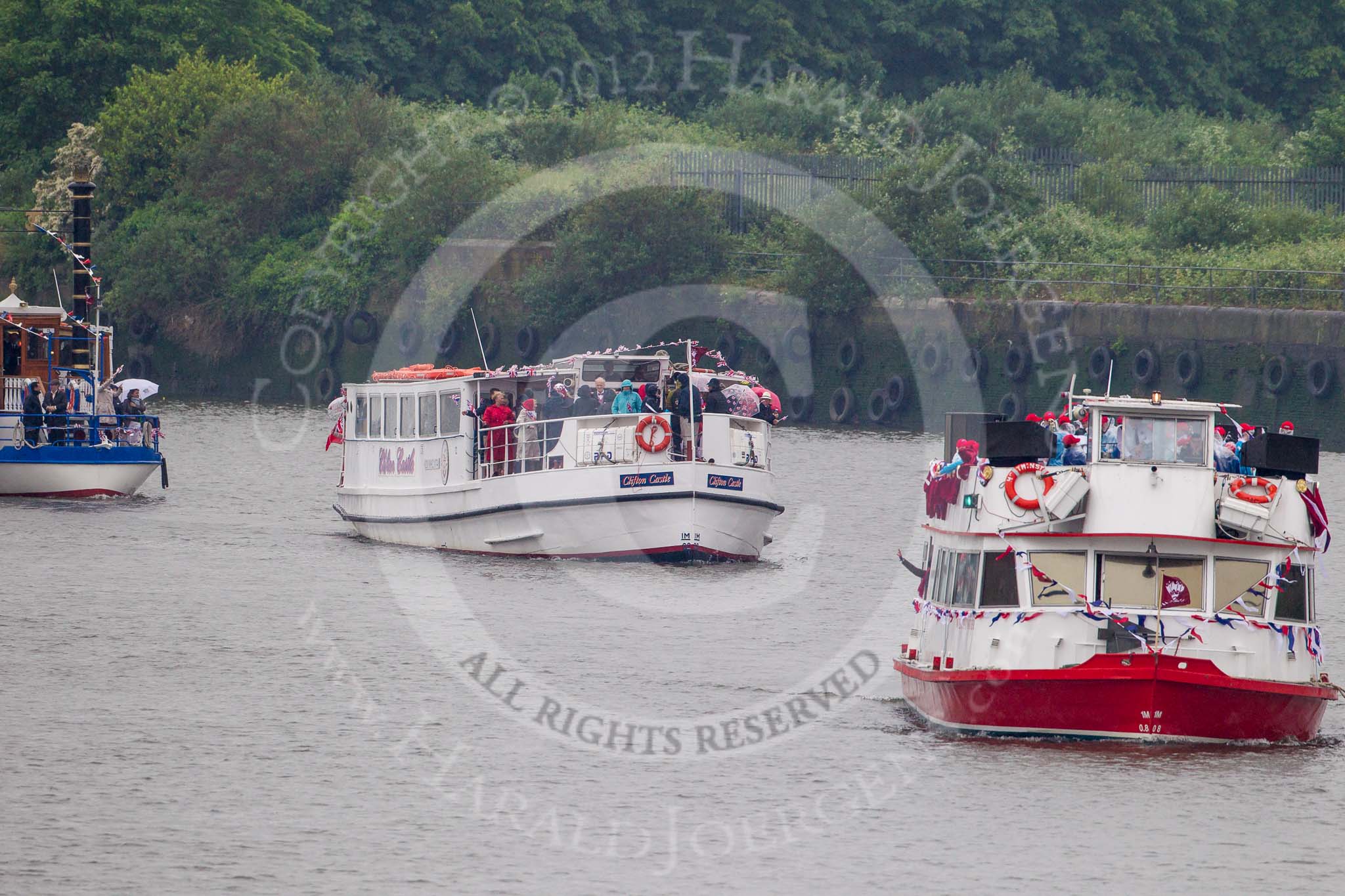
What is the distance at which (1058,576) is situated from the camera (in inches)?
933

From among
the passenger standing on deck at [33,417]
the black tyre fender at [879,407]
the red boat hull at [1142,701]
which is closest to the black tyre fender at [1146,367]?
the black tyre fender at [879,407]

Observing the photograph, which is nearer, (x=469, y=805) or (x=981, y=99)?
(x=469, y=805)

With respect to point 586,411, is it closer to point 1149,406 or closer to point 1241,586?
point 1149,406

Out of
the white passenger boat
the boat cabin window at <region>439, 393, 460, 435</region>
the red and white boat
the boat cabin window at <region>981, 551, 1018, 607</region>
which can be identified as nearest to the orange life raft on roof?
the white passenger boat

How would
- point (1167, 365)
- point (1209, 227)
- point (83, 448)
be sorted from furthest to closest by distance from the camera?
point (1209, 227) < point (1167, 365) < point (83, 448)

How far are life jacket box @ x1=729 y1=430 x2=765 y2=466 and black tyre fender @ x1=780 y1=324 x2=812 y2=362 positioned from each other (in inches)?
1303

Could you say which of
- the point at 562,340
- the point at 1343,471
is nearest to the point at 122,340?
the point at 562,340

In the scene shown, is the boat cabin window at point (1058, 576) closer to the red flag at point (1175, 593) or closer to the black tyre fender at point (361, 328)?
the red flag at point (1175, 593)

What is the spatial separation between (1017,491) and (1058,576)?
100 centimetres

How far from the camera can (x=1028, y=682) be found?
23.7 meters

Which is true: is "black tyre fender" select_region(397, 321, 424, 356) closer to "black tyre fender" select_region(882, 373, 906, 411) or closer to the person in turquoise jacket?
"black tyre fender" select_region(882, 373, 906, 411)

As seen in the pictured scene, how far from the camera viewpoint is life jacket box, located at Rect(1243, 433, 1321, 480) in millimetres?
24047

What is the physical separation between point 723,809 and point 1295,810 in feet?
18.8

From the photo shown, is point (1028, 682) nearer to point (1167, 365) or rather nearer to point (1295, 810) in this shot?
point (1295, 810)
